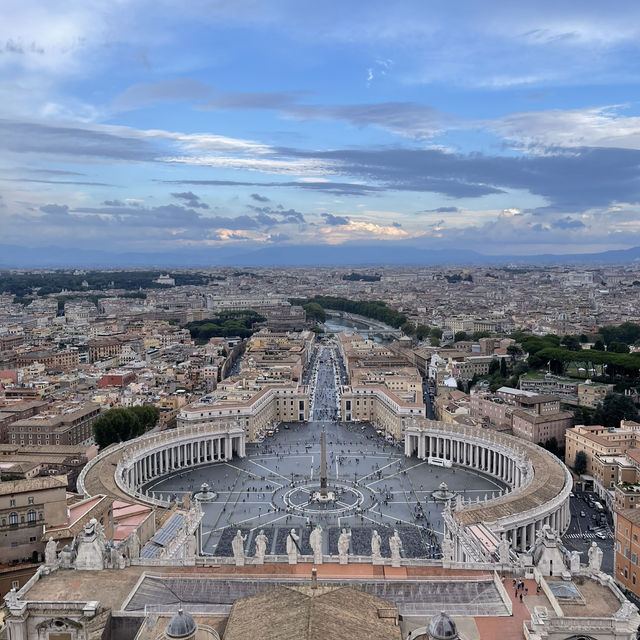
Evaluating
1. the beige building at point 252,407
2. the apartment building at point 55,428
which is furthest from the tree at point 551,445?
the apartment building at point 55,428

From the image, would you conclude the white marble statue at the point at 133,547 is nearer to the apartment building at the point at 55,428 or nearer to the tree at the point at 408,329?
the apartment building at the point at 55,428

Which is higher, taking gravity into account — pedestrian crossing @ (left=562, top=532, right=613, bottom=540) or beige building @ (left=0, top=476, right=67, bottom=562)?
beige building @ (left=0, top=476, right=67, bottom=562)

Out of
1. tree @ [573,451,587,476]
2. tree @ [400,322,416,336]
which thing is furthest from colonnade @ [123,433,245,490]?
tree @ [400,322,416,336]

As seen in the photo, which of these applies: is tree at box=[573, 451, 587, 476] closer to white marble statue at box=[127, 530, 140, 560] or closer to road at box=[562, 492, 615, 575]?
road at box=[562, 492, 615, 575]

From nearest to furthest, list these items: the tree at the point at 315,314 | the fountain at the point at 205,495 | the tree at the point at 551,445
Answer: the fountain at the point at 205,495, the tree at the point at 551,445, the tree at the point at 315,314

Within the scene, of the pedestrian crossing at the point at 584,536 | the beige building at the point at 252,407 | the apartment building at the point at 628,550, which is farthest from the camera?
the beige building at the point at 252,407

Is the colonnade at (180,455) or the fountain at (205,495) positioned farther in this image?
the colonnade at (180,455)
